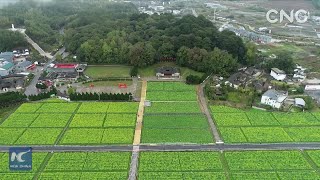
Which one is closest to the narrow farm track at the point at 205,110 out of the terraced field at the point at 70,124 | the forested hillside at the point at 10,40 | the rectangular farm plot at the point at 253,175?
the rectangular farm plot at the point at 253,175

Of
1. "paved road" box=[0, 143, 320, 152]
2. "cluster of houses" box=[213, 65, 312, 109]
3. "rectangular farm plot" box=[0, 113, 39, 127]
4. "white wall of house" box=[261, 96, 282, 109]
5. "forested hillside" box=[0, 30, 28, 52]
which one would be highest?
"forested hillside" box=[0, 30, 28, 52]

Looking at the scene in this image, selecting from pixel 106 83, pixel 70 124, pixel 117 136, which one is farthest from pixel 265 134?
pixel 106 83

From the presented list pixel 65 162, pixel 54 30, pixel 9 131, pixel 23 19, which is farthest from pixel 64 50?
pixel 65 162

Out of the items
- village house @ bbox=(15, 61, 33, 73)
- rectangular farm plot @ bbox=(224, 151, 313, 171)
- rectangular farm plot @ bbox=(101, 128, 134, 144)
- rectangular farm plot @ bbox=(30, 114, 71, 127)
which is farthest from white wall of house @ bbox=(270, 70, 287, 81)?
village house @ bbox=(15, 61, 33, 73)

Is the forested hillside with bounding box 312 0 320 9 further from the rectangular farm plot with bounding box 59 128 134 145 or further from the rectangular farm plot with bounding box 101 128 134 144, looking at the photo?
the rectangular farm plot with bounding box 101 128 134 144

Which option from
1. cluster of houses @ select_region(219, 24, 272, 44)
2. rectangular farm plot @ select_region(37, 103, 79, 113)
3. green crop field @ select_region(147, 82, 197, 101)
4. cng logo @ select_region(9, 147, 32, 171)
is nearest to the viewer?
cng logo @ select_region(9, 147, 32, 171)

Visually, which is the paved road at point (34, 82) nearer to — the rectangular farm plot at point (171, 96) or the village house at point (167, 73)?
the rectangular farm plot at point (171, 96)

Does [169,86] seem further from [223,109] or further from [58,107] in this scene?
[58,107]
